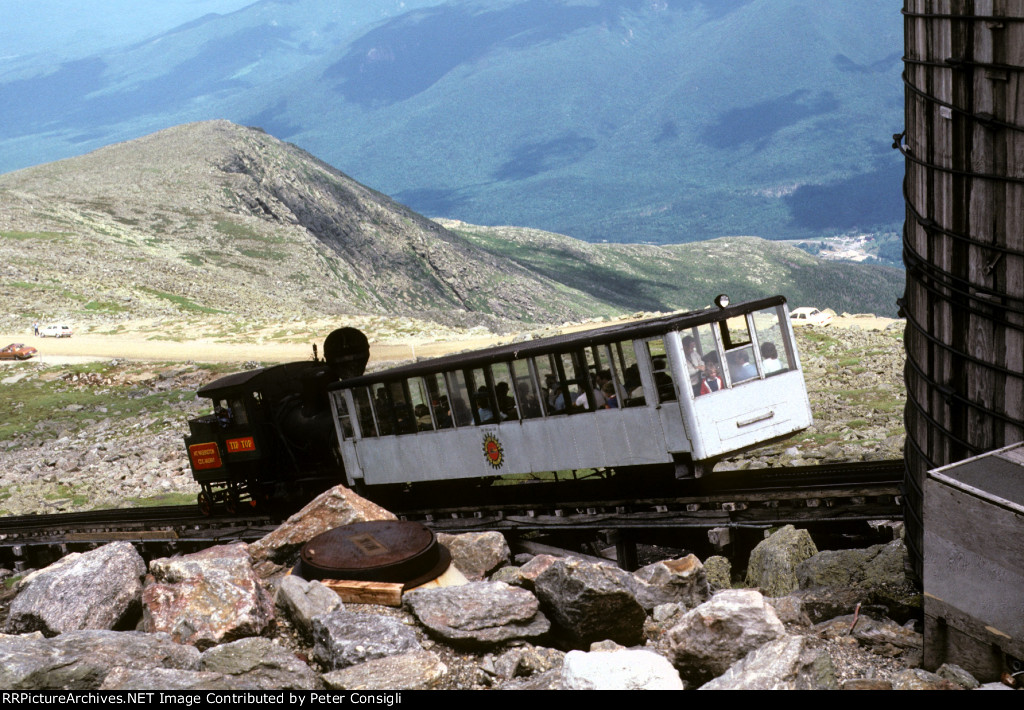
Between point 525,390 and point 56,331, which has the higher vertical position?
point 525,390

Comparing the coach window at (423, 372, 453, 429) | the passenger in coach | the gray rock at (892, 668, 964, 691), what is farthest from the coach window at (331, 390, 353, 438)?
the gray rock at (892, 668, 964, 691)

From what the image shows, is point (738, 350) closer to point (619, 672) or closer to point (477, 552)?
point (477, 552)

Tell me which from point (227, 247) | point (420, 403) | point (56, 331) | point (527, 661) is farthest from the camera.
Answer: point (227, 247)

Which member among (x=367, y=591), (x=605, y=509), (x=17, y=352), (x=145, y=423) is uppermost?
(x=367, y=591)

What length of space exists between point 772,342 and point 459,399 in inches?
251


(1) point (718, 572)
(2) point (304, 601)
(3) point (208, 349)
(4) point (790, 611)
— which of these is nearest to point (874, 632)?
(4) point (790, 611)

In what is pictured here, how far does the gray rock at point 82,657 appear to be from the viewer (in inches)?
431

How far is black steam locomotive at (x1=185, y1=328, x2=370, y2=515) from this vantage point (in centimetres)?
2424

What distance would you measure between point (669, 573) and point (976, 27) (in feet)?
Answer: 26.6

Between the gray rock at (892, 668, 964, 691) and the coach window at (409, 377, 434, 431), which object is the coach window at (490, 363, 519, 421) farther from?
A: the gray rock at (892, 668, 964, 691)

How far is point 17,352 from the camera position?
62500 mm

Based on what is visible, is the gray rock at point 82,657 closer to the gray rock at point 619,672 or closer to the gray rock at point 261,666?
the gray rock at point 261,666

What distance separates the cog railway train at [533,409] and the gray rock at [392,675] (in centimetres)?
724
